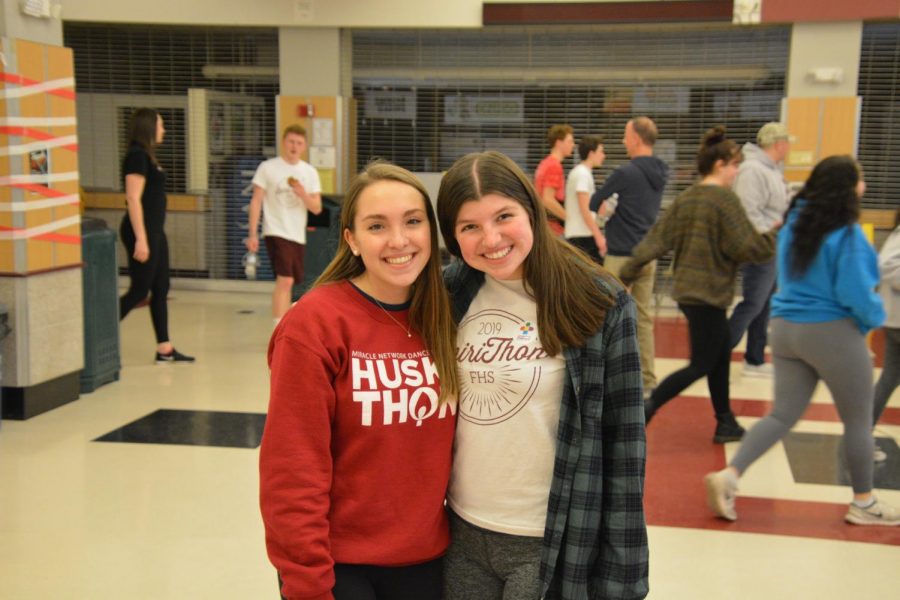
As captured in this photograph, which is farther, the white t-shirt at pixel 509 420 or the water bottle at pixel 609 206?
the water bottle at pixel 609 206

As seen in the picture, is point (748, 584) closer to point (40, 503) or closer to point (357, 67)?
point (40, 503)

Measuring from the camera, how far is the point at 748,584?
3.02 metres

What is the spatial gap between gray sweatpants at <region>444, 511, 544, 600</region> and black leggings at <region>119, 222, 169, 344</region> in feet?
15.0

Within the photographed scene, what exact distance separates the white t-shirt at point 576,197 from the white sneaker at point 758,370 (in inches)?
52.9

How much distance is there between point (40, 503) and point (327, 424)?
8.55 ft

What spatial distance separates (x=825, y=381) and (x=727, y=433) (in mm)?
1248

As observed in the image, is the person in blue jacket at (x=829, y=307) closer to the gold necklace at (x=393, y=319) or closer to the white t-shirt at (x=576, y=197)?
the gold necklace at (x=393, y=319)

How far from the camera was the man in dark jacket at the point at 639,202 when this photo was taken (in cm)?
512

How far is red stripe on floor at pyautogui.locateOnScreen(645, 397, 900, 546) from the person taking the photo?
11.4ft

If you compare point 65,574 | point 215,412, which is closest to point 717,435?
point 215,412

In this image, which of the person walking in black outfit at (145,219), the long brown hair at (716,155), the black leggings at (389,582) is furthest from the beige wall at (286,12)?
the black leggings at (389,582)

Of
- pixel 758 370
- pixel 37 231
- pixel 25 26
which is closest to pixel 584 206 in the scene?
pixel 758 370

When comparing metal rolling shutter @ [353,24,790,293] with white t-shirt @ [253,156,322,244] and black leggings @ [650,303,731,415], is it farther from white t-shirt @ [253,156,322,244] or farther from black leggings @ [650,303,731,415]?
black leggings @ [650,303,731,415]

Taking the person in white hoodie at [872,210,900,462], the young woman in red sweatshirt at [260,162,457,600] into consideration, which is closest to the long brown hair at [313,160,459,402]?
the young woman in red sweatshirt at [260,162,457,600]
